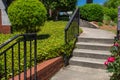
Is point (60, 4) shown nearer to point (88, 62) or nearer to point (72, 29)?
point (72, 29)

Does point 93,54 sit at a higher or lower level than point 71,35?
lower

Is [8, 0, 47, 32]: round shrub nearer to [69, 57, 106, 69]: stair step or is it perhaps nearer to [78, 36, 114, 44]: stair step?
[78, 36, 114, 44]: stair step

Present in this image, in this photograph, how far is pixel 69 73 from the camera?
6199 millimetres

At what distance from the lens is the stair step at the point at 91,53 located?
22.1 ft

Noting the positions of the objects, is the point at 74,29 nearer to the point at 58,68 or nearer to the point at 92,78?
the point at 58,68

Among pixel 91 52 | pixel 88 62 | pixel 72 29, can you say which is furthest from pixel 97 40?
pixel 88 62

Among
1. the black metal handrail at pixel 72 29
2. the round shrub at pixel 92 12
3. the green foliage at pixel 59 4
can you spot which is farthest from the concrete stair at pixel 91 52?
the round shrub at pixel 92 12

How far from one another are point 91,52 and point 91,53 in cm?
6

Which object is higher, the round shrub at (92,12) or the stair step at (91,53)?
the round shrub at (92,12)

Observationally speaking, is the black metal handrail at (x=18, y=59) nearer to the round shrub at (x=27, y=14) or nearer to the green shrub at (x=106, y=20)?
the round shrub at (x=27, y=14)

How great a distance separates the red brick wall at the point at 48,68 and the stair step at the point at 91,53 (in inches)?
28.3

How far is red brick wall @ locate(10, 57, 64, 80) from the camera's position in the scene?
5261mm

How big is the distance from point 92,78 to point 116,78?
989 millimetres

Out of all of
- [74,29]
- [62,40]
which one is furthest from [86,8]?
[62,40]
